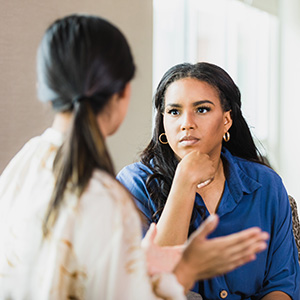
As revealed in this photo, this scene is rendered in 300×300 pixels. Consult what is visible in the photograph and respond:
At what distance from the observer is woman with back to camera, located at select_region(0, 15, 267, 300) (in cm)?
78

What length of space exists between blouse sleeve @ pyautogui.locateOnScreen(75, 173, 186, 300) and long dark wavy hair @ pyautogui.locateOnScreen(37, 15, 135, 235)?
6 cm

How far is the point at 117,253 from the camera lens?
0.77 metres

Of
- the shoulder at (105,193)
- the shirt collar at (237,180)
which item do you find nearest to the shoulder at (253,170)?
the shirt collar at (237,180)

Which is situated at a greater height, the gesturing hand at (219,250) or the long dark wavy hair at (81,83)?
the long dark wavy hair at (81,83)

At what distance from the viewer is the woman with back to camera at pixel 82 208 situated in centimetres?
78

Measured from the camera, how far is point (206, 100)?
5.49 ft

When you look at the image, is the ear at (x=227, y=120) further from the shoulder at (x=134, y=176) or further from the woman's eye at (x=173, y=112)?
the shoulder at (x=134, y=176)

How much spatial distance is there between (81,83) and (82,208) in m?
0.20

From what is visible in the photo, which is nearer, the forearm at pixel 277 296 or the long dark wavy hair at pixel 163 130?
the forearm at pixel 277 296

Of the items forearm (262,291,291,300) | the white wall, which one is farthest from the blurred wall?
the white wall

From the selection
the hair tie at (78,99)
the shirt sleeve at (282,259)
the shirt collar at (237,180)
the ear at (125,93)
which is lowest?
the shirt sleeve at (282,259)

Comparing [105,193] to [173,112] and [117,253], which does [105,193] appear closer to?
[117,253]

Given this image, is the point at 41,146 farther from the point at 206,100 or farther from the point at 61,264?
the point at 206,100

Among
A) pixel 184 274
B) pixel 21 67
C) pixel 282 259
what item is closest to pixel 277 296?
pixel 282 259
